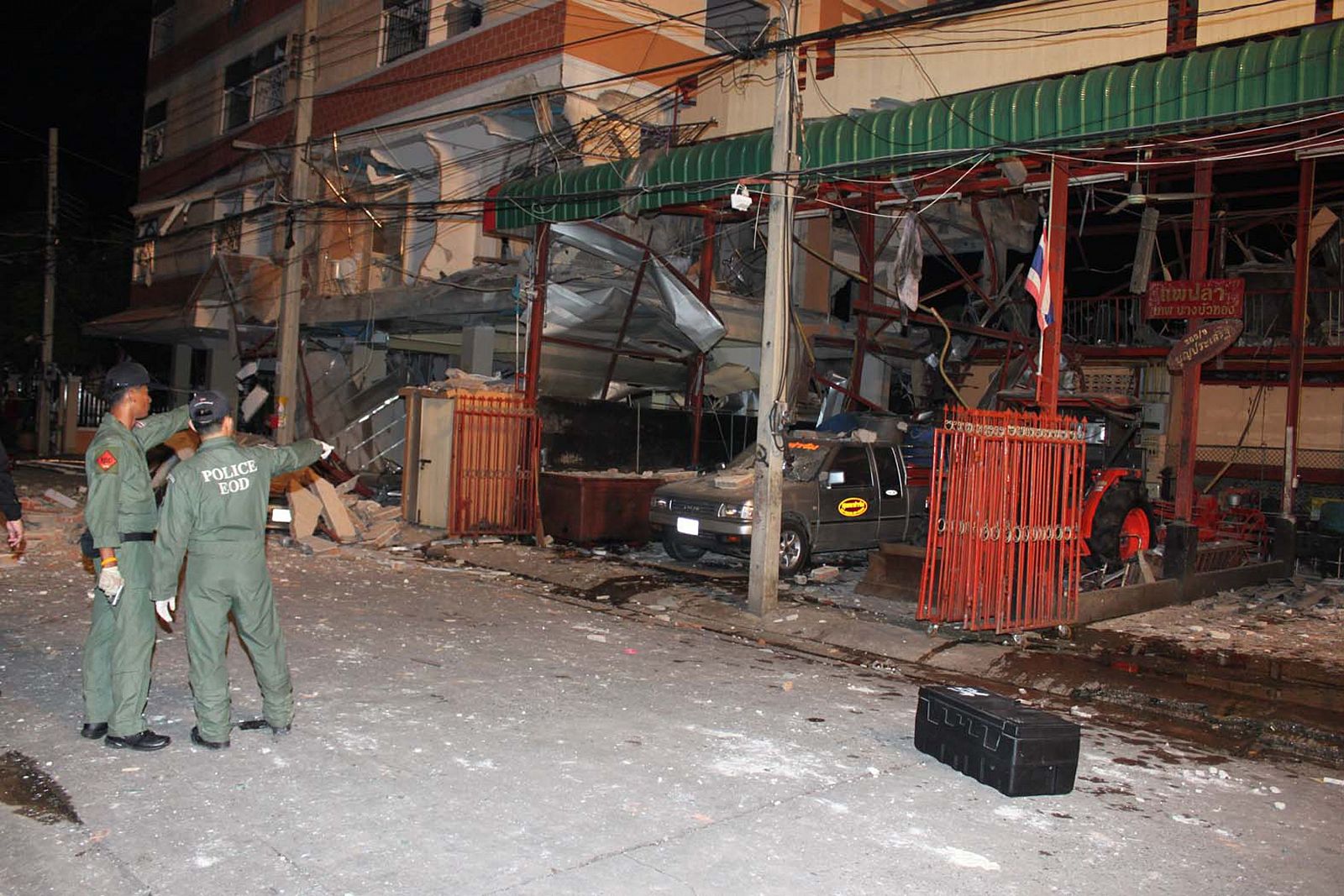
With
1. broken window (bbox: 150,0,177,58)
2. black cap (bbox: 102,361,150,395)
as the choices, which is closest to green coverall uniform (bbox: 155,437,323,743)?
black cap (bbox: 102,361,150,395)

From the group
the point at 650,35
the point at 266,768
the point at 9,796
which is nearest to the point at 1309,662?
the point at 266,768

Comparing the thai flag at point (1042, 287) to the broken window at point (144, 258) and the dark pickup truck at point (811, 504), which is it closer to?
the dark pickup truck at point (811, 504)

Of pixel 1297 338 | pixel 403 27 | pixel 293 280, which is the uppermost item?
→ pixel 403 27

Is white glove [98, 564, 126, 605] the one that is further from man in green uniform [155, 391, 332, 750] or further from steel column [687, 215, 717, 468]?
steel column [687, 215, 717, 468]

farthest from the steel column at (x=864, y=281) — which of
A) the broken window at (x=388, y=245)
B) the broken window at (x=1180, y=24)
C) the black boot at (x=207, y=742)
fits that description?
the black boot at (x=207, y=742)

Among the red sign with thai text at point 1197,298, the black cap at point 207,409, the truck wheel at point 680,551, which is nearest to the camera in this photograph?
the black cap at point 207,409

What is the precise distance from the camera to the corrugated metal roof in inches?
334

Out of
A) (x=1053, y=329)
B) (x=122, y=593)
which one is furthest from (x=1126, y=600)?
(x=122, y=593)

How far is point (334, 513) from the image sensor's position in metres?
14.4

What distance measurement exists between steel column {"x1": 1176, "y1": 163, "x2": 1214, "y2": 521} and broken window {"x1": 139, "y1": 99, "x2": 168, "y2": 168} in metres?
28.9

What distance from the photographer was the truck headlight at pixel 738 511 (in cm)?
1250

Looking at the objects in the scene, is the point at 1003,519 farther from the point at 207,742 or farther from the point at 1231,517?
the point at 1231,517

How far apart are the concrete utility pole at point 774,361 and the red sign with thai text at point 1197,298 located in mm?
4572

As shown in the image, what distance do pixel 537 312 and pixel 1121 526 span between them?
8739 millimetres
